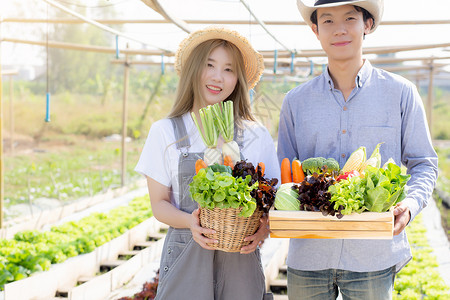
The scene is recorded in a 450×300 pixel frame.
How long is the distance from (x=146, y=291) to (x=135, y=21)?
3464 mm

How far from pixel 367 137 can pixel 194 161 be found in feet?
2.97

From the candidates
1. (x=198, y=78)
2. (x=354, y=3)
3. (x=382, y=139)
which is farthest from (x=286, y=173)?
(x=354, y=3)

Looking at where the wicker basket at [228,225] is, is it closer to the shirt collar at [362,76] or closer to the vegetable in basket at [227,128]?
the vegetable in basket at [227,128]

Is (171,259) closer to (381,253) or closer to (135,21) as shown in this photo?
(381,253)

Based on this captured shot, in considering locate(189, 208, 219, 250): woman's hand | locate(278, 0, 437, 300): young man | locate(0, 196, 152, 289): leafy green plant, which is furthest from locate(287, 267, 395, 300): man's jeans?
locate(0, 196, 152, 289): leafy green plant

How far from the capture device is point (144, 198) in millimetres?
8484

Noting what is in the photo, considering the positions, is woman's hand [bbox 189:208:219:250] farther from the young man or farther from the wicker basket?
the young man

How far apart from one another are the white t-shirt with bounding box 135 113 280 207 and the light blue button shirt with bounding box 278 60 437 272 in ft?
0.94

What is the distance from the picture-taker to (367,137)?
101 inches

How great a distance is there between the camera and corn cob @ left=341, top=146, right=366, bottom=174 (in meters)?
2.34

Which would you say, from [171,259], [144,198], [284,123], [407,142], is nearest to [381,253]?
[407,142]

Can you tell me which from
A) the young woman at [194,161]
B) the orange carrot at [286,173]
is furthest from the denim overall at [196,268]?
the orange carrot at [286,173]

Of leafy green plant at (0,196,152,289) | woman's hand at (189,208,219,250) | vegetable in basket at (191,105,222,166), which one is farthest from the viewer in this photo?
leafy green plant at (0,196,152,289)

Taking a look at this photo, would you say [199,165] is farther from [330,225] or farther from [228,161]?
[330,225]
